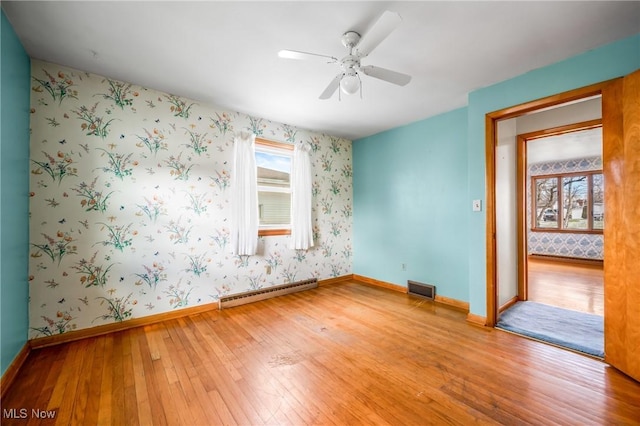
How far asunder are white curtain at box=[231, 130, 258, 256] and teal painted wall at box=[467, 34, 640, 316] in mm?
2575

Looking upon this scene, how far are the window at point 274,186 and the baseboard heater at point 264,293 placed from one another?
78cm

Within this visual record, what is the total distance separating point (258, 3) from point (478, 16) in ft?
4.64

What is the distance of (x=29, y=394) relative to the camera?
159 centimetres

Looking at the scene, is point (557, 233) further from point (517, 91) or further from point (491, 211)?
point (517, 91)

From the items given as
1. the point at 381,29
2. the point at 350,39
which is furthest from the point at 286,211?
the point at 381,29

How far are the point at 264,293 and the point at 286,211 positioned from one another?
1.22 meters

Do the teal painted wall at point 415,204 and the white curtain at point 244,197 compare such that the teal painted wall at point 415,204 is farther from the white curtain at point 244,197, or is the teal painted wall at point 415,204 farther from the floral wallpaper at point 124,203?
the white curtain at point 244,197

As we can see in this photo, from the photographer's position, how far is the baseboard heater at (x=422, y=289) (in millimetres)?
3322

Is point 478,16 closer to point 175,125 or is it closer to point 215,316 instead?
point 175,125

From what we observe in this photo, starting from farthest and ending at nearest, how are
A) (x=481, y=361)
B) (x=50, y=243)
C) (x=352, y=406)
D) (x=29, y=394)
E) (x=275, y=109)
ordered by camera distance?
(x=275, y=109) < (x=50, y=243) < (x=481, y=361) < (x=29, y=394) < (x=352, y=406)

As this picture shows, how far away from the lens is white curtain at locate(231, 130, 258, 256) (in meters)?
3.15

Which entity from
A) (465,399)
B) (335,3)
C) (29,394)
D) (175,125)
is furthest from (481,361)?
(175,125)

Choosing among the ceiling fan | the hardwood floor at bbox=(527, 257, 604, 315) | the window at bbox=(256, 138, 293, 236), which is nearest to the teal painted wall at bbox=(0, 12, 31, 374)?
the ceiling fan

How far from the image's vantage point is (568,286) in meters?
3.89
